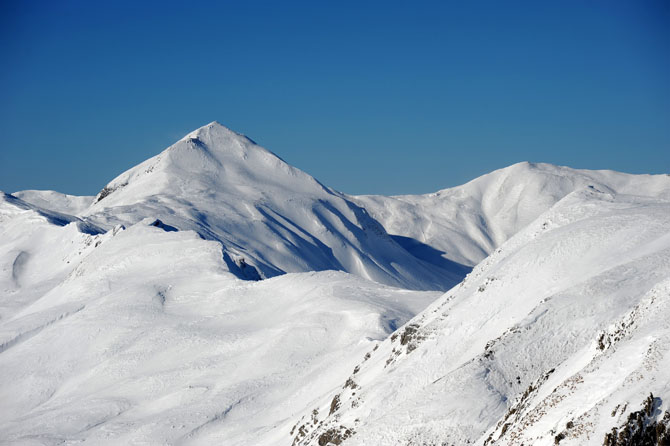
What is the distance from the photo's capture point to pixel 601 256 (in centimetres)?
3488

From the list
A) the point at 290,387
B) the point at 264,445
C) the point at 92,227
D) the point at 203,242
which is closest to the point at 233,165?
the point at 92,227

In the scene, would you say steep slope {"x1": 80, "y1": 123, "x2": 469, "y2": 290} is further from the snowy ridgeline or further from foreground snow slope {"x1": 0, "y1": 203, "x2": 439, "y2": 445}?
foreground snow slope {"x1": 0, "y1": 203, "x2": 439, "y2": 445}

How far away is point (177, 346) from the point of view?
6294 centimetres

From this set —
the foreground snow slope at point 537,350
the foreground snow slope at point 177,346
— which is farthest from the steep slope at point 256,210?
the foreground snow slope at point 537,350

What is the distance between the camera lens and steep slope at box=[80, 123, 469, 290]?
128m

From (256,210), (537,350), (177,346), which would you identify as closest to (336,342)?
(177,346)

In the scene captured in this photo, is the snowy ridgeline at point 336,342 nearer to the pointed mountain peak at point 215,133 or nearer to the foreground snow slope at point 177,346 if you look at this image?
the foreground snow slope at point 177,346

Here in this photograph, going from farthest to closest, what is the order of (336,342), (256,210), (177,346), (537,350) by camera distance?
1. (256,210)
2. (177,346)
3. (336,342)
4. (537,350)

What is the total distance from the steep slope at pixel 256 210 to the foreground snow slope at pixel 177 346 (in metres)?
27.7

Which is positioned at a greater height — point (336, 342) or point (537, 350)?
point (336, 342)

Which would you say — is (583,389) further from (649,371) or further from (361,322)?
(361,322)

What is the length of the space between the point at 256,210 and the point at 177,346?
3314 inches

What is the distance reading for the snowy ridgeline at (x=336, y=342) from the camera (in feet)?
78.3

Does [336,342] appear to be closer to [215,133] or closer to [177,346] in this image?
[177,346]
